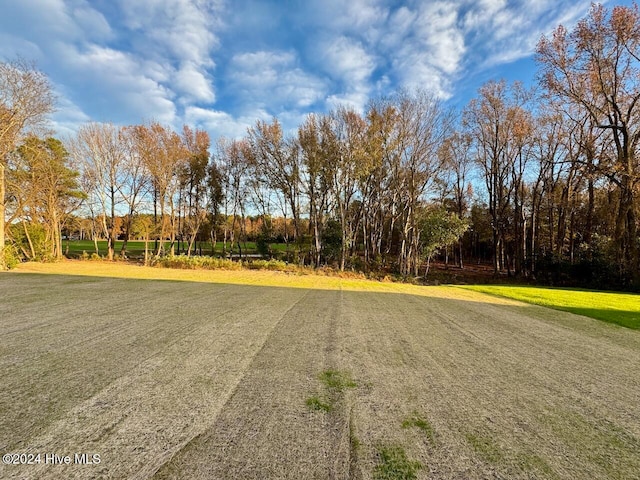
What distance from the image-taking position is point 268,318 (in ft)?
17.9

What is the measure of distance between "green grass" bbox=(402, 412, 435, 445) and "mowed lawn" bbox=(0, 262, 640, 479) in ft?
0.04

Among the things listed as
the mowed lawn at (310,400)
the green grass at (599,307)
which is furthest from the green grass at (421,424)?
the green grass at (599,307)

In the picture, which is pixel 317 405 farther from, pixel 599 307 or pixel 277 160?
pixel 277 160

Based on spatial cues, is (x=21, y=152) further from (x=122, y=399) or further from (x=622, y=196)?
(x=622, y=196)

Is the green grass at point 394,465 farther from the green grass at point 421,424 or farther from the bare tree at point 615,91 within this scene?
the bare tree at point 615,91

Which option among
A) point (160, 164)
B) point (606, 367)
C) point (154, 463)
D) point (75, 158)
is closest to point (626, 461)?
point (606, 367)

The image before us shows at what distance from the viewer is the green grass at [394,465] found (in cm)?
162

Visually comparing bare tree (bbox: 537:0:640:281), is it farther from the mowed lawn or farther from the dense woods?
the mowed lawn

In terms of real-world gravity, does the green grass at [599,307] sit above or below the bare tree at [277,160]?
below

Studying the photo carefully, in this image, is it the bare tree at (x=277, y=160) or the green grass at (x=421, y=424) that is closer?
the green grass at (x=421, y=424)

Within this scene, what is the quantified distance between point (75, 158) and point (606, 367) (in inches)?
1196

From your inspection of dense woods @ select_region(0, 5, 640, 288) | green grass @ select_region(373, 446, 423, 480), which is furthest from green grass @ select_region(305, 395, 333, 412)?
dense woods @ select_region(0, 5, 640, 288)

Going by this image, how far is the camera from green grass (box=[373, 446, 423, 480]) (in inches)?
63.9

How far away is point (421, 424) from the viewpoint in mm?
2148
